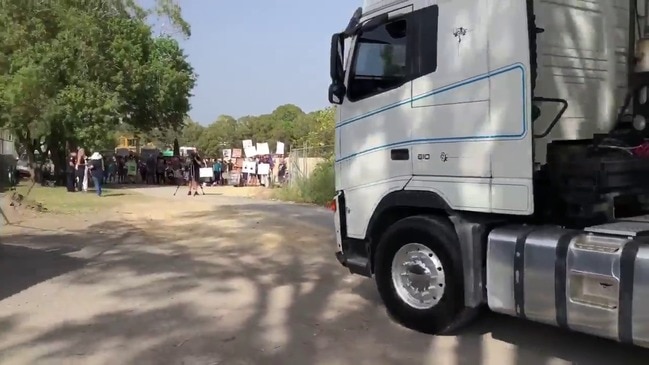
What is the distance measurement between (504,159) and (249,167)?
30668mm

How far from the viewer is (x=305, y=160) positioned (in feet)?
75.8

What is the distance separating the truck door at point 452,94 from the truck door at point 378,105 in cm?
18

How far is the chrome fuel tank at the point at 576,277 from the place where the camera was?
14.2ft

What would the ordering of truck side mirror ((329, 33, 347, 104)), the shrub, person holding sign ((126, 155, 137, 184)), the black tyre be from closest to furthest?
the black tyre < truck side mirror ((329, 33, 347, 104)) < the shrub < person holding sign ((126, 155, 137, 184))

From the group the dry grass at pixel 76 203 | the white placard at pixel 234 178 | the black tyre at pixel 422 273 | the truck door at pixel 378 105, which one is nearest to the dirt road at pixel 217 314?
the black tyre at pixel 422 273

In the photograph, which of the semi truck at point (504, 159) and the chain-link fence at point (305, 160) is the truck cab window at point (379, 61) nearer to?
the semi truck at point (504, 159)

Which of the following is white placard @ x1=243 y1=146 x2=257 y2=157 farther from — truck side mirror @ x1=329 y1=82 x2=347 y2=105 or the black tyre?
the black tyre

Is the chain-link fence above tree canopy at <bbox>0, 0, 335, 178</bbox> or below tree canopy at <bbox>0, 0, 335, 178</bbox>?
below

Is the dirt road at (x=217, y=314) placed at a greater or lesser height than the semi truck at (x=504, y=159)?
lesser

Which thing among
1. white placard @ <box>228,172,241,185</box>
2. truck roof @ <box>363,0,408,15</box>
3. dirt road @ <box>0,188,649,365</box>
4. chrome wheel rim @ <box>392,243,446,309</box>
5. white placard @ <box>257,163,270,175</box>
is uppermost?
truck roof @ <box>363,0,408,15</box>

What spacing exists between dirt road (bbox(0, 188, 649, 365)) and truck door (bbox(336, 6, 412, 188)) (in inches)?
59.1

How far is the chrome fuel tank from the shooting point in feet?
14.2

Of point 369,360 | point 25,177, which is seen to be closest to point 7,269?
point 369,360

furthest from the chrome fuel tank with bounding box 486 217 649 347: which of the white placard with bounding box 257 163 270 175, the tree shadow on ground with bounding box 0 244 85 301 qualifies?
the white placard with bounding box 257 163 270 175
